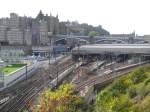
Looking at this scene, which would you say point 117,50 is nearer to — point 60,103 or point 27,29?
point 27,29

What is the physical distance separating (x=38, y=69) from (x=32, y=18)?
130 feet

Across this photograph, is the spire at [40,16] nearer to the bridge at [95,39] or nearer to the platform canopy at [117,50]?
the bridge at [95,39]

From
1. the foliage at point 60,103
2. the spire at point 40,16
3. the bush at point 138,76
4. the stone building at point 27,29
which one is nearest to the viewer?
the foliage at point 60,103

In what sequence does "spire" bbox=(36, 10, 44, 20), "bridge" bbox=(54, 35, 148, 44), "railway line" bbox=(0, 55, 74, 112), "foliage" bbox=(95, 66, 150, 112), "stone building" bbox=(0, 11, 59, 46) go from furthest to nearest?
"spire" bbox=(36, 10, 44, 20)
"bridge" bbox=(54, 35, 148, 44)
"stone building" bbox=(0, 11, 59, 46)
"railway line" bbox=(0, 55, 74, 112)
"foliage" bbox=(95, 66, 150, 112)

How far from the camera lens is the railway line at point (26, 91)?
77.8 ft

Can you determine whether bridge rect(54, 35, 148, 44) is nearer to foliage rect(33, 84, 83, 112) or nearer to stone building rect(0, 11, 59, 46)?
stone building rect(0, 11, 59, 46)

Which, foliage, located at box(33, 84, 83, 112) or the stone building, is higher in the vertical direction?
the stone building

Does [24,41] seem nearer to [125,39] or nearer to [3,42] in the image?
[3,42]

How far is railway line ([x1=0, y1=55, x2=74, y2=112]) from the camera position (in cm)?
2370

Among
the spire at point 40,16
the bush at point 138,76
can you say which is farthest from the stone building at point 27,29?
the bush at point 138,76

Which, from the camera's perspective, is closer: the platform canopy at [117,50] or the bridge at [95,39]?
the platform canopy at [117,50]

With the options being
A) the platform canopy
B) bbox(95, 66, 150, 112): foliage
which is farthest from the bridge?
bbox(95, 66, 150, 112): foliage

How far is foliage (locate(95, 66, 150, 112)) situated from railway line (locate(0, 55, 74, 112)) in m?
5.49

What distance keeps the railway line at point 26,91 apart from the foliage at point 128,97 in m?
5.49
